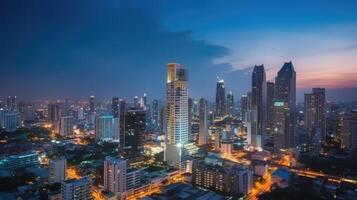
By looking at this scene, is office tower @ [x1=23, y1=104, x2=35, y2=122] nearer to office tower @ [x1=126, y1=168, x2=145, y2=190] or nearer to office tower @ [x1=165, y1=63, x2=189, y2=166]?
office tower @ [x1=165, y1=63, x2=189, y2=166]

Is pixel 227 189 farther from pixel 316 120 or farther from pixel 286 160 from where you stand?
pixel 316 120

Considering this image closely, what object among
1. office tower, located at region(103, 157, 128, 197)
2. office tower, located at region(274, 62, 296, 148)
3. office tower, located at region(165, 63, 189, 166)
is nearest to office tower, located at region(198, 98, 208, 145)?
office tower, located at region(274, 62, 296, 148)

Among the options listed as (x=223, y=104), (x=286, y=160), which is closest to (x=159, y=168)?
(x=286, y=160)

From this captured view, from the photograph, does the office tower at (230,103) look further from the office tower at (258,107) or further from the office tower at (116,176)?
the office tower at (116,176)

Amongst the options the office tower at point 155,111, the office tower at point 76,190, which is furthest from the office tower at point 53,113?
the office tower at point 76,190

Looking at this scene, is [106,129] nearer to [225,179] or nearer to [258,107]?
[258,107]

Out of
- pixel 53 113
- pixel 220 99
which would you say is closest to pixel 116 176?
pixel 53 113
